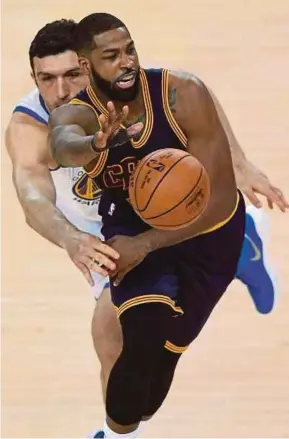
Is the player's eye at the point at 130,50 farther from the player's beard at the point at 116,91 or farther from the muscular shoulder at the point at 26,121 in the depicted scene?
the muscular shoulder at the point at 26,121

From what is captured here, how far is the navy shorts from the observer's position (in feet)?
6.93

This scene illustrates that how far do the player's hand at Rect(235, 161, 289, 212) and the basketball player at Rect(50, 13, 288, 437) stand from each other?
0.13 metres

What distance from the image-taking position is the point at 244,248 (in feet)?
8.22

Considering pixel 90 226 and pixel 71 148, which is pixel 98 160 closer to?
pixel 71 148

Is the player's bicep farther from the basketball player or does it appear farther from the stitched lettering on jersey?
the stitched lettering on jersey

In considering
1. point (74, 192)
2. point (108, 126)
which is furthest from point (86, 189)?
point (108, 126)

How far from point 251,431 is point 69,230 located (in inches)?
28.0

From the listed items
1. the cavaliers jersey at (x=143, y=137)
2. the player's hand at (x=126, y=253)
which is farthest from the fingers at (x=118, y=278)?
the cavaliers jersey at (x=143, y=137)

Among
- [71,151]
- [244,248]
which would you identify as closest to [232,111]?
[244,248]

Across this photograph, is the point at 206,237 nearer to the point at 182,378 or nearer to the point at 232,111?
the point at 182,378

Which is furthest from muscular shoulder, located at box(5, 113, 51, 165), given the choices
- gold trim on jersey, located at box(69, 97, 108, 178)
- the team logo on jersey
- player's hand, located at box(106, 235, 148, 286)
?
player's hand, located at box(106, 235, 148, 286)

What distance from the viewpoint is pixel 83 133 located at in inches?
79.4

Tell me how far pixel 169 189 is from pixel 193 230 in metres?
0.18

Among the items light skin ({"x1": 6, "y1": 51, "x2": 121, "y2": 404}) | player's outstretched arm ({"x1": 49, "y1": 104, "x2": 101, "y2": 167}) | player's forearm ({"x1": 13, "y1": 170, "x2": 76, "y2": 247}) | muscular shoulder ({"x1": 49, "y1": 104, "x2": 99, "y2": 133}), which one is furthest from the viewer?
light skin ({"x1": 6, "y1": 51, "x2": 121, "y2": 404})
